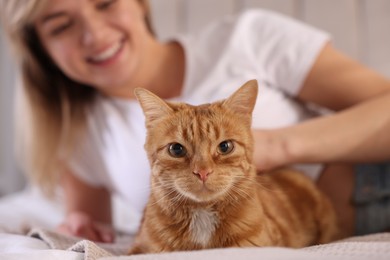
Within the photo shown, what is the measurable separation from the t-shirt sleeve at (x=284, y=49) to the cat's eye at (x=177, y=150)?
1.92ft

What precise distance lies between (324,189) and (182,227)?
59cm

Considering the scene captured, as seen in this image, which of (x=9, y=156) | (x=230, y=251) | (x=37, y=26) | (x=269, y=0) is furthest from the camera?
(x=9, y=156)

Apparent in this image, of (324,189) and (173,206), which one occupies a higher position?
(173,206)

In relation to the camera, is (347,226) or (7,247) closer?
(7,247)

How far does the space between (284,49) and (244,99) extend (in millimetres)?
547

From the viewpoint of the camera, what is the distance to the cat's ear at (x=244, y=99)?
752 mm

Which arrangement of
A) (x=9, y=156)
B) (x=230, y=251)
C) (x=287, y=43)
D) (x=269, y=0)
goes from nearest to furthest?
(x=230, y=251) → (x=287, y=43) → (x=269, y=0) → (x=9, y=156)

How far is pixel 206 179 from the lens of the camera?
709 mm

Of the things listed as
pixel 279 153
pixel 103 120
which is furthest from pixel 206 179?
pixel 103 120

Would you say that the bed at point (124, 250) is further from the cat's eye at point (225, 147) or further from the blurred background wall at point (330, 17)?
the blurred background wall at point (330, 17)

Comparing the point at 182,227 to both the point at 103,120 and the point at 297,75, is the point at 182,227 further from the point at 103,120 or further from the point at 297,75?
the point at 103,120

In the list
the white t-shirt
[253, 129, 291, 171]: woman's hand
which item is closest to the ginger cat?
[253, 129, 291, 171]: woman's hand

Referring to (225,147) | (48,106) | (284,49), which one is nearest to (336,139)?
(284,49)

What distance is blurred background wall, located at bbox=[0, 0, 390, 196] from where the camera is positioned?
1.66 metres
